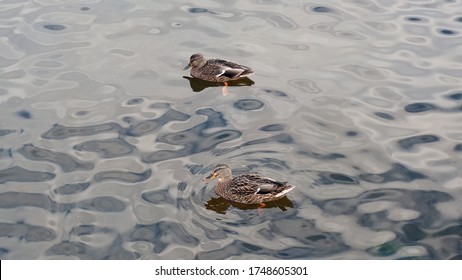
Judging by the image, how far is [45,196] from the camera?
11570 mm

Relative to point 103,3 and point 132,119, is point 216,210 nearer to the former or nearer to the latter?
point 132,119

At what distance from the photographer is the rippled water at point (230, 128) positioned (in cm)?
1070

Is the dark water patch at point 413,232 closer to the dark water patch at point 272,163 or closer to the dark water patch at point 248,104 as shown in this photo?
the dark water patch at point 272,163

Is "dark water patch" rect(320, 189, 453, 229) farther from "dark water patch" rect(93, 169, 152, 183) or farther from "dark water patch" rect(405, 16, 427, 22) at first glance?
"dark water patch" rect(405, 16, 427, 22)

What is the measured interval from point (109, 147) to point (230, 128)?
7.53 feet

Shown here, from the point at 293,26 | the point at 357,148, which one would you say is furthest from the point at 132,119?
the point at 293,26

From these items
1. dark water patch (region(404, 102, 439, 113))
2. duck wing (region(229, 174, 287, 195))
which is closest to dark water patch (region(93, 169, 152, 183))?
duck wing (region(229, 174, 287, 195))

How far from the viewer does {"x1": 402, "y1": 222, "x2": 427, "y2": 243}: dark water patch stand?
10562 millimetres

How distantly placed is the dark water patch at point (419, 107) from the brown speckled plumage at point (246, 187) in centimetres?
409

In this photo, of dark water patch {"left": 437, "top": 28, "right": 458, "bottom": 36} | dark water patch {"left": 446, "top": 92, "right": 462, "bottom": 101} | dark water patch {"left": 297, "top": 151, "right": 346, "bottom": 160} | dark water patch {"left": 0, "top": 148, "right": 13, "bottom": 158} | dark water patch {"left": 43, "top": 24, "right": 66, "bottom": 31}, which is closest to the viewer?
dark water patch {"left": 297, "top": 151, "right": 346, "bottom": 160}

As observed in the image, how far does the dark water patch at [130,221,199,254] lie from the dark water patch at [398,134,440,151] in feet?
15.1

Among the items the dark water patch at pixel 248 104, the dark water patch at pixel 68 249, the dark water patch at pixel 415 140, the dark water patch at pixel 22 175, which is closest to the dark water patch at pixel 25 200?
the dark water patch at pixel 22 175

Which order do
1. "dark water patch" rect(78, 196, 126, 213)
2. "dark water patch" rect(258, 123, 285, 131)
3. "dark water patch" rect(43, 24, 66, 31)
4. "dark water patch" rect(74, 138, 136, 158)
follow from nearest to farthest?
"dark water patch" rect(78, 196, 126, 213) < "dark water patch" rect(74, 138, 136, 158) < "dark water patch" rect(258, 123, 285, 131) < "dark water patch" rect(43, 24, 66, 31)

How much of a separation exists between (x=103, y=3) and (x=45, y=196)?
28.1 feet
